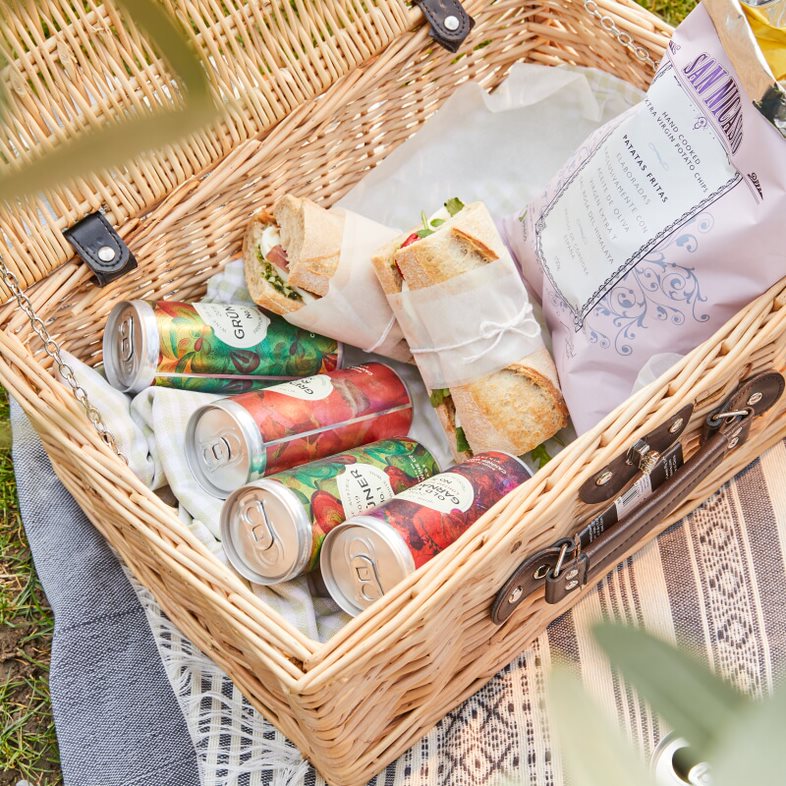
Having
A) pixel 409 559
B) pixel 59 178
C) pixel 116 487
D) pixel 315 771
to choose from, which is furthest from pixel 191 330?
pixel 59 178

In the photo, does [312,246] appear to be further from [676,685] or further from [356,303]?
[676,685]

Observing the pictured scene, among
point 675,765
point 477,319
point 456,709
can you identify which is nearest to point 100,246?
point 477,319

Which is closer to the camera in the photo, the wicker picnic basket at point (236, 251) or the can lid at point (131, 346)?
the wicker picnic basket at point (236, 251)

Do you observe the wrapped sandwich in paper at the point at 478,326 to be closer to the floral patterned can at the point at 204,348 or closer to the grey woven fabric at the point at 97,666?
the floral patterned can at the point at 204,348

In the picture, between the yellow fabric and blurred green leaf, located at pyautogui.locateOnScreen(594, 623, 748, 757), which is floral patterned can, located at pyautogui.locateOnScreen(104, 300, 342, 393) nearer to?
the yellow fabric

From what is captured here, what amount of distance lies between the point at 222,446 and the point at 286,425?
71 mm

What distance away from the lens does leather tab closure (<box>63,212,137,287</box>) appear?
100 centimetres

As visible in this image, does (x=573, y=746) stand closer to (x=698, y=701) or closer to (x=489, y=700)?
(x=698, y=701)

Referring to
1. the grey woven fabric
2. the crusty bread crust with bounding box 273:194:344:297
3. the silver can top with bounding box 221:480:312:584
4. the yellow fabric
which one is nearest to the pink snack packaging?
the yellow fabric

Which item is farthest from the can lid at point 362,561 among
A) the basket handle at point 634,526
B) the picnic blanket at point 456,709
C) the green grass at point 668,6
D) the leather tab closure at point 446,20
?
the green grass at point 668,6

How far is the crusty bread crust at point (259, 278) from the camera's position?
3.51 feet

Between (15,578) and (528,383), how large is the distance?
703mm

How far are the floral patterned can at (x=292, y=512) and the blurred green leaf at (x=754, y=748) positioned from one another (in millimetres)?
729

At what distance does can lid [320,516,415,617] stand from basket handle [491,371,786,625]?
109 millimetres
